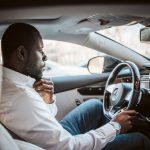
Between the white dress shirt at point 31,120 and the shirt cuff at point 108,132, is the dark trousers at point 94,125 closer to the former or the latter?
the shirt cuff at point 108,132

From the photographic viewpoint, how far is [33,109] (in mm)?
1735

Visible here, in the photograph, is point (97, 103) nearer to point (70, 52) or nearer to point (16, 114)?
point (70, 52)

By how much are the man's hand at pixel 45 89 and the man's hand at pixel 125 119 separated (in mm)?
342

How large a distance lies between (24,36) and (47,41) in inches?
33.7

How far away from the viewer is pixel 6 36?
186cm

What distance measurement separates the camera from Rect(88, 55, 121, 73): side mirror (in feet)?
9.53

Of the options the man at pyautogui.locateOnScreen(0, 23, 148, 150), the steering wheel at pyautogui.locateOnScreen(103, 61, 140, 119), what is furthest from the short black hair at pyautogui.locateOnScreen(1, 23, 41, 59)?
the steering wheel at pyautogui.locateOnScreen(103, 61, 140, 119)

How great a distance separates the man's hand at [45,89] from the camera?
2.03 metres

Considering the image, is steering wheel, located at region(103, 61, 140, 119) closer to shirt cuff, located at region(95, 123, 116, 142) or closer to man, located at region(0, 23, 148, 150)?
man, located at region(0, 23, 148, 150)

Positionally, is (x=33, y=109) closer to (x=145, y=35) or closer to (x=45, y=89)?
(x=45, y=89)

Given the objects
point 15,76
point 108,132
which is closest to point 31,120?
point 15,76

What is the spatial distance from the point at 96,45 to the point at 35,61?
3.57 feet

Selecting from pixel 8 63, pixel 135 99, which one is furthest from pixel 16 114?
→ pixel 135 99

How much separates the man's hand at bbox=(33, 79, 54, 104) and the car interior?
30 cm
